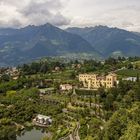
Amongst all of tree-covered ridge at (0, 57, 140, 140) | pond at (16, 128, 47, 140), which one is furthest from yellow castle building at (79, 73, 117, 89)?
pond at (16, 128, 47, 140)

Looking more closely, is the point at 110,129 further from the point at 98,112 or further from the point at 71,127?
the point at 98,112

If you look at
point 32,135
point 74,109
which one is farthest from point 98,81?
point 32,135

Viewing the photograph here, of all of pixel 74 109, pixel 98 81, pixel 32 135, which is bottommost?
pixel 32 135

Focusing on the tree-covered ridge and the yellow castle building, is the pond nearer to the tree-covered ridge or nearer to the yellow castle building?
the tree-covered ridge

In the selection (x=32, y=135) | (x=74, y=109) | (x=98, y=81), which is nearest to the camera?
(x=32, y=135)

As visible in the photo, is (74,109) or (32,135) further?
(74,109)

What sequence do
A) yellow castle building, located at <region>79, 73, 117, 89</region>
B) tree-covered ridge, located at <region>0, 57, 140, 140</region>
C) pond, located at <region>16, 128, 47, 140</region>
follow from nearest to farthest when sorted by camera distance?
tree-covered ridge, located at <region>0, 57, 140, 140</region> → pond, located at <region>16, 128, 47, 140</region> → yellow castle building, located at <region>79, 73, 117, 89</region>

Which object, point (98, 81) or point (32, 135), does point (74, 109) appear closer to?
point (32, 135)

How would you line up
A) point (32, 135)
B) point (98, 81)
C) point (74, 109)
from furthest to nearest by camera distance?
point (98, 81) < point (74, 109) < point (32, 135)

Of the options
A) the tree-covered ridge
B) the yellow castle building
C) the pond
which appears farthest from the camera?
the yellow castle building

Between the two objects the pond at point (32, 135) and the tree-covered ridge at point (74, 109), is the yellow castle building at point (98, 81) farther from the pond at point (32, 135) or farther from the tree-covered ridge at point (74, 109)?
the pond at point (32, 135)
